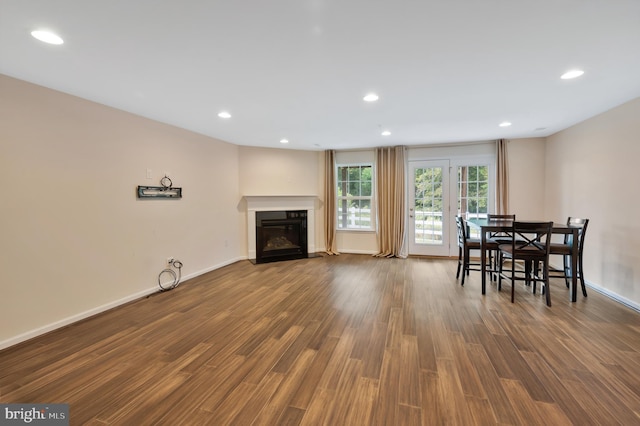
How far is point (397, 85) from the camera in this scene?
2643 millimetres

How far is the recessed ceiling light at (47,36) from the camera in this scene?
→ 69.6 inches

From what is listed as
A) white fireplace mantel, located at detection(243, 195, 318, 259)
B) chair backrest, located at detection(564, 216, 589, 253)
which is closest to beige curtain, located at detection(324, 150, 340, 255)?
white fireplace mantel, located at detection(243, 195, 318, 259)

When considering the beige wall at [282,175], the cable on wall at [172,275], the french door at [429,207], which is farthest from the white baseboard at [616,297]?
the cable on wall at [172,275]

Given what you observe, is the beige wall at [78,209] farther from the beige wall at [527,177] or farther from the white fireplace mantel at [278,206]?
the beige wall at [527,177]

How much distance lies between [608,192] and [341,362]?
4.13 meters

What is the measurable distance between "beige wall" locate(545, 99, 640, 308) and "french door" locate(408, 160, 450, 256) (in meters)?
1.90

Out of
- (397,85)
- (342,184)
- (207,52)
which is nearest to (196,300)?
(207,52)

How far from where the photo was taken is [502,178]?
5.16 meters

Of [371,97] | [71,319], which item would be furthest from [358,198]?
[71,319]

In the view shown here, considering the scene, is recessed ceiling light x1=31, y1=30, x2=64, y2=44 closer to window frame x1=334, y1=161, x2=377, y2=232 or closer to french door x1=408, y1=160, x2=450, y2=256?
window frame x1=334, y1=161, x2=377, y2=232

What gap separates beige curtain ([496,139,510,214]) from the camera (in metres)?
5.14

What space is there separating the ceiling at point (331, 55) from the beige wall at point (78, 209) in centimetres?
36

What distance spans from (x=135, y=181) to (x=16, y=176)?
1.13m

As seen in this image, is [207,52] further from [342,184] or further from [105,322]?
[342,184]
